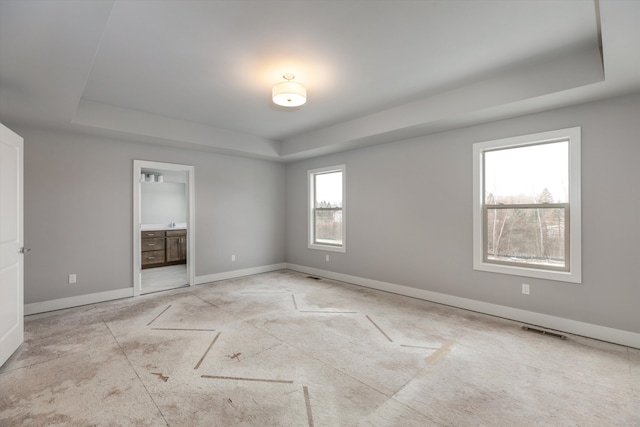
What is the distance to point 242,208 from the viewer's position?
6109 mm

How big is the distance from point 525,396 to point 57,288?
5.39 m

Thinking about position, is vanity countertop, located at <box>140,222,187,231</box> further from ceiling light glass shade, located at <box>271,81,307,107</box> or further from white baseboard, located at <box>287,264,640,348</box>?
ceiling light glass shade, located at <box>271,81,307,107</box>

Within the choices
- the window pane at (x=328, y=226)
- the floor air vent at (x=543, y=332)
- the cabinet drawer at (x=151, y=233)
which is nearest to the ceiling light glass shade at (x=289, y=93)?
the window pane at (x=328, y=226)

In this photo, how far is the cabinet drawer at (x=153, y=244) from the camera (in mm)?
6902

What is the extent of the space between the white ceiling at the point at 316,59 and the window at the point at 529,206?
18.9 inches

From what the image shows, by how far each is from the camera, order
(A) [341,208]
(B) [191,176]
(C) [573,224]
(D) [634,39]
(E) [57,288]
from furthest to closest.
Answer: (A) [341,208] → (B) [191,176] → (E) [57,288] → (C) [573,224] → (D) [634,39]

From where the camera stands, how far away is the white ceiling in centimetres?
210

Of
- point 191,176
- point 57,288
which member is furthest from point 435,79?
point 57,288

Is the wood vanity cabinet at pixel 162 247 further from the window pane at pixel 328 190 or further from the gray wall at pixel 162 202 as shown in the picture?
the window pane at pixel 328 190

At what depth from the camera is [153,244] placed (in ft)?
23.0

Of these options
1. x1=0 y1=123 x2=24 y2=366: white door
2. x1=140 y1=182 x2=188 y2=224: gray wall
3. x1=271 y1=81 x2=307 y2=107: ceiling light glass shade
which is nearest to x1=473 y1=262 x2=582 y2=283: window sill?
x1=271 y1=81 x2=307 y2=107: ceiling light glass shade

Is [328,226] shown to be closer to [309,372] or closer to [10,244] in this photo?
→ [309,372]

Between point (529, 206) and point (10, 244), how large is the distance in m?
5.37

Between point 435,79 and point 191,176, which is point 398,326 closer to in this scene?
point 435,79
